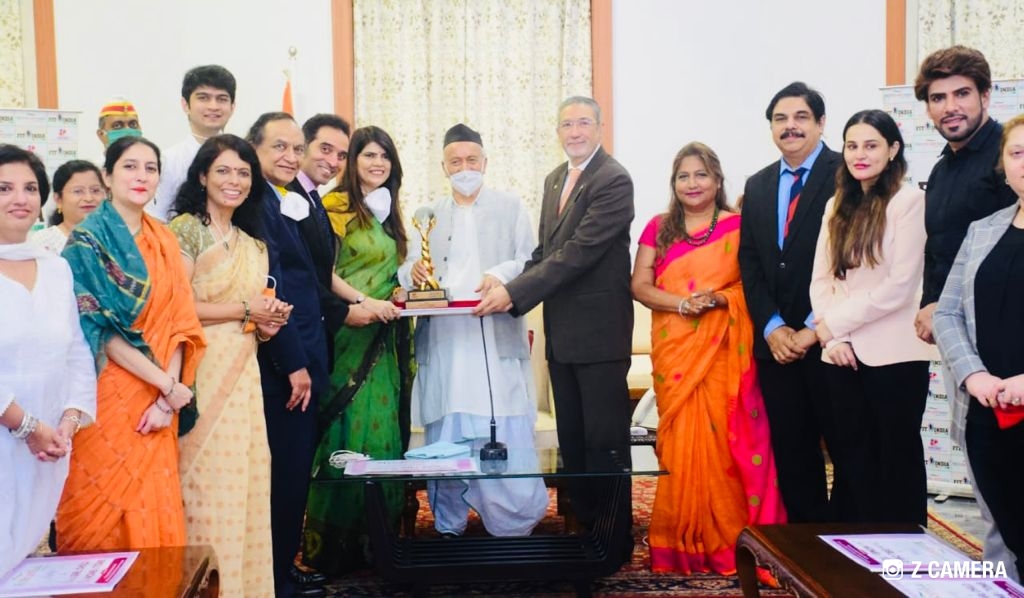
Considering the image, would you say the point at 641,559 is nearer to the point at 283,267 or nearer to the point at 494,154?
the point at 283,267

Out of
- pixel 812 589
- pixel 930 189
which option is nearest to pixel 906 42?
pixel 930 189

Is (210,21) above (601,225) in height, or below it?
above

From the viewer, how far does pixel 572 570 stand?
10.1 feet

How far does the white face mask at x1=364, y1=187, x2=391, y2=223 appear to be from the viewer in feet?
11.7

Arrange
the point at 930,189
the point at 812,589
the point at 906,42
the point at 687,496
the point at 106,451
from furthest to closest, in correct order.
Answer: the point at 906,42 → the point at 687,496 → the point at 930,189 → the point at 106,451 → the point at 812,589

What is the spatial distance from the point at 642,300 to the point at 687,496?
78cm

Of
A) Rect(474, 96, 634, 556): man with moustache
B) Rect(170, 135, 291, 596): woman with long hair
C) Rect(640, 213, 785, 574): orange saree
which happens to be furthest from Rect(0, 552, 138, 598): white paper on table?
Rect(640, 213, 785, 574): orange saree

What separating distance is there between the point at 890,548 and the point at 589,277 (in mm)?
1753

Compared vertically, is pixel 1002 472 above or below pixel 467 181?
below

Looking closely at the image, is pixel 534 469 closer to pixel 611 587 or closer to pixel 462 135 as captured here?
pixel 611 587

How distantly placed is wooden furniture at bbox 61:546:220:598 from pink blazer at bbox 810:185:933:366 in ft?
6.65

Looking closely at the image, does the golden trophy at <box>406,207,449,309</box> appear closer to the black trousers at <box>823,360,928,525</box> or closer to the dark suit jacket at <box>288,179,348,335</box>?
the dark suit jacket at <box>288,179,348,335</box>

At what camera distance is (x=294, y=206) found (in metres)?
3.11

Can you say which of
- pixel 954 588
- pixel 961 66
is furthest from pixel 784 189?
pixel 954 588
